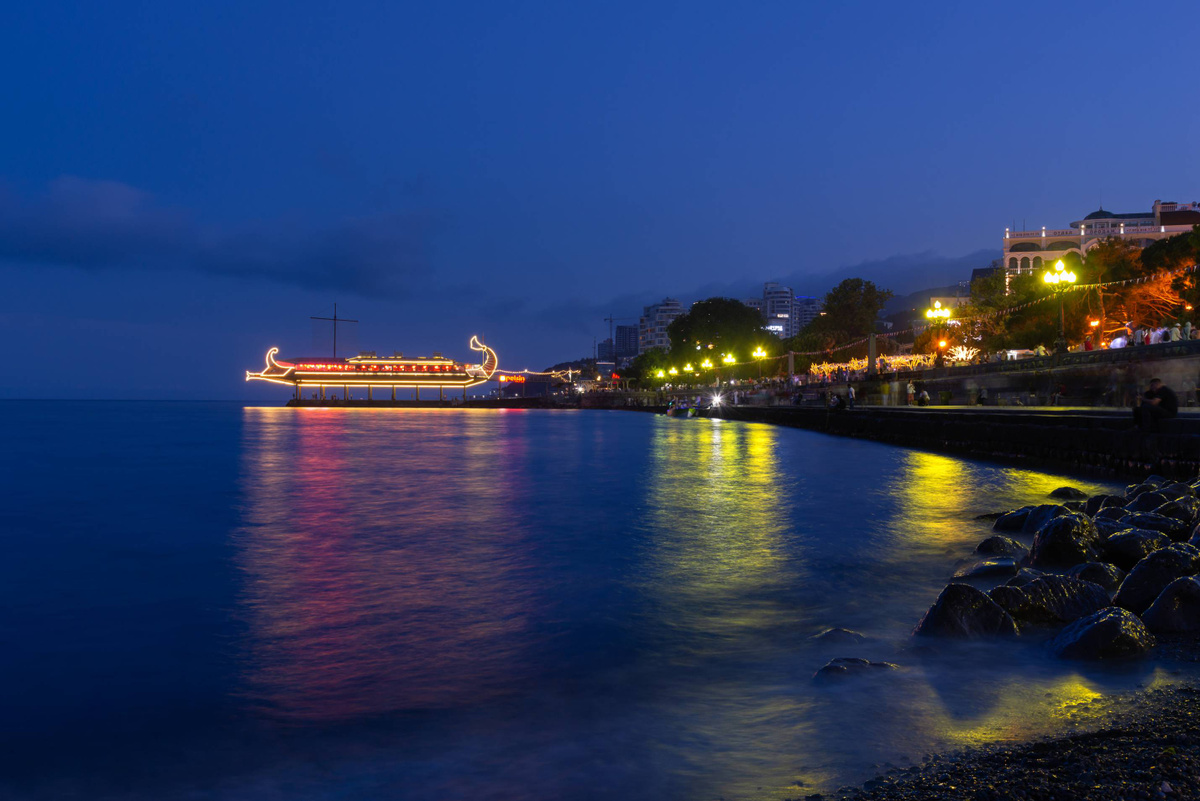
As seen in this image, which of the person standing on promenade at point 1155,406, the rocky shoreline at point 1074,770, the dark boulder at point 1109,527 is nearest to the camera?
the rocky shoreline at point 1074,770

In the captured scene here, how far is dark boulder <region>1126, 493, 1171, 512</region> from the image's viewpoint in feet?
34.2

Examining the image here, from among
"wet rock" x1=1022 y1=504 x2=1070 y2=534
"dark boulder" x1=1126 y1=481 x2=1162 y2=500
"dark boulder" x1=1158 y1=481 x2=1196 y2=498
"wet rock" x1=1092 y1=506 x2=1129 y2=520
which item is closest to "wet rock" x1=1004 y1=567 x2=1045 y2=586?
"wet rock" x1=1022 y1=504 x2=1070 y2=534

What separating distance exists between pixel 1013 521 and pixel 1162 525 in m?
2.47

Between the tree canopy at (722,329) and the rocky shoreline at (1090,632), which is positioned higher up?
the tree canopy at (722,329)

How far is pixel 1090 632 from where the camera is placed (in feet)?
17.6

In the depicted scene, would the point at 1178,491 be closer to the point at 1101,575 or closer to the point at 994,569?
the point at 994,569

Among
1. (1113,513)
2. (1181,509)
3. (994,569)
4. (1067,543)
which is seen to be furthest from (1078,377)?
(994,569)

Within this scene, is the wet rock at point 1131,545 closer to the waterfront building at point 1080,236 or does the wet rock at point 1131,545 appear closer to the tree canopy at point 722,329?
the waterfront building at point 1080,236

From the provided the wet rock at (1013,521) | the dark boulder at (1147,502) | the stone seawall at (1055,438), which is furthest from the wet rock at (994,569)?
the stone seawall at (1055,438)

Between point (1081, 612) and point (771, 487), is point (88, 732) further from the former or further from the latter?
point (771, 487)

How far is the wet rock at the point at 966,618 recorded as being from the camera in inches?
230

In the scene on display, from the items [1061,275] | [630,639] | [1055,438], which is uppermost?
[1061,275]

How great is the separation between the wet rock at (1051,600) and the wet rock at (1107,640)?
0.54 meters

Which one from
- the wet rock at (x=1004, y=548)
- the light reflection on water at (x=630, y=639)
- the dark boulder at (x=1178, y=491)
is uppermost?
the dark boulder at (x=1178, y=491)
